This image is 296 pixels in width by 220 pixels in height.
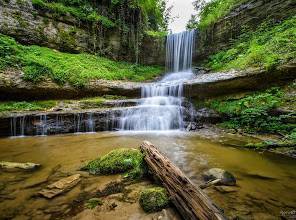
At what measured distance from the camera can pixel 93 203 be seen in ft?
8.57

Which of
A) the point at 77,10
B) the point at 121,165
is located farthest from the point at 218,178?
the point at 77,10

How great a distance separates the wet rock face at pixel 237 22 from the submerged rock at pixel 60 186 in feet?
45.0

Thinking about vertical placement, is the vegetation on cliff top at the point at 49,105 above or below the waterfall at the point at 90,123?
above

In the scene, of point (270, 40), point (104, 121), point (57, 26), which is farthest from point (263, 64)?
point (57, 26)

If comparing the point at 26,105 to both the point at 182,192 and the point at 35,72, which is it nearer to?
the point at 35,72

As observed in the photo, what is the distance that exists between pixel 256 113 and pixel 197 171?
478cm

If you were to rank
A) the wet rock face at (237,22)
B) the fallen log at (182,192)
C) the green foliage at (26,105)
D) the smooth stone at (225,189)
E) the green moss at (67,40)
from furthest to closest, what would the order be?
the green moss at (67,40) → the wet rock face at (237,22) → the green foliage at (26,105) → the smooth stone at (225,189) → the fallen log at (182,192)

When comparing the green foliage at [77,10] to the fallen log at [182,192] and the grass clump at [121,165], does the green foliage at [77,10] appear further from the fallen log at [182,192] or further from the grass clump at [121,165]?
the fallen log at [182,192]

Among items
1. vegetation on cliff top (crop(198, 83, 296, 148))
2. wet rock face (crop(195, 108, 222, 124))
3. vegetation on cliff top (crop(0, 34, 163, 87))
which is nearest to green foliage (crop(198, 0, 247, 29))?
vegetation on cliff top (crop(0, 34, 163, 87))

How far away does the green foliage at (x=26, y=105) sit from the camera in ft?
27.1

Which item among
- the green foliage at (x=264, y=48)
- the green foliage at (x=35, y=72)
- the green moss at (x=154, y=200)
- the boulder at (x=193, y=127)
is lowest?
the green moss at (x=154, y=200)

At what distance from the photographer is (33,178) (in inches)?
133

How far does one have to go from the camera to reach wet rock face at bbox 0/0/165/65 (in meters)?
11.4

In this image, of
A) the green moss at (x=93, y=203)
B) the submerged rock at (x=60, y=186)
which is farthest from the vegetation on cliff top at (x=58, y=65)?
Answer: the green moss at (x=93, y=203)
